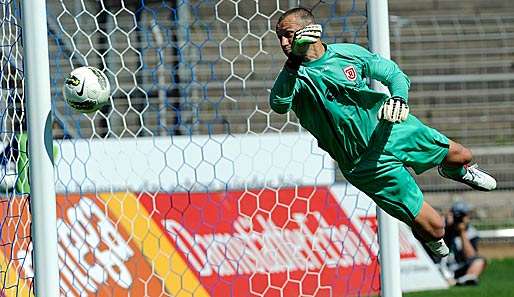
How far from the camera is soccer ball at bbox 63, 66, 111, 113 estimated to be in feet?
16.9

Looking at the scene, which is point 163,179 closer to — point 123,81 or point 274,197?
point 274,197

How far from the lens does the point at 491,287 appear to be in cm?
1093

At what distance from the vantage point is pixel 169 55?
1160cm

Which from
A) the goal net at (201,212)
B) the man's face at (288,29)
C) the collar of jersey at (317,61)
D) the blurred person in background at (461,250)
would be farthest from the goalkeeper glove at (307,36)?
the blurred person in background at (461,250)

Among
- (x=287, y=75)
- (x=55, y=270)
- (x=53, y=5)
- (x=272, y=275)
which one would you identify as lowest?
(x=272, y=275)

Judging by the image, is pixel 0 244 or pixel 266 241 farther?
pixel 266 241

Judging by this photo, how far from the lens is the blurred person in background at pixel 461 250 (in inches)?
474

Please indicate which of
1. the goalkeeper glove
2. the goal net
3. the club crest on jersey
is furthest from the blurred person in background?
the goalkeeper glove

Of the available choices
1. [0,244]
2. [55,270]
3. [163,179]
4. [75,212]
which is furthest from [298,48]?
[163,179]

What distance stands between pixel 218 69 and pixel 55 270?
7400mm

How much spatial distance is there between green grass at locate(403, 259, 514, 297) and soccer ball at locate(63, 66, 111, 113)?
5.92 metres

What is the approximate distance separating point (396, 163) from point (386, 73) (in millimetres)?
630

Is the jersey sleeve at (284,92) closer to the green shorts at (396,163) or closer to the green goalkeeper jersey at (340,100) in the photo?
the green goalkeeper jersey at (340,100)

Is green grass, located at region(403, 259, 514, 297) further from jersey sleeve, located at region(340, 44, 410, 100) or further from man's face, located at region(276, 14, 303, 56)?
man's face, located at region(276, 14, 303, 56)
